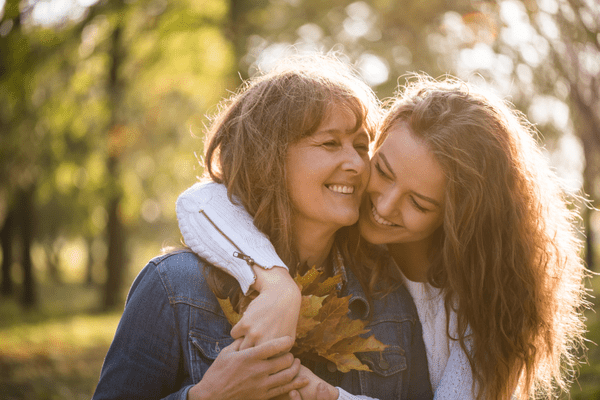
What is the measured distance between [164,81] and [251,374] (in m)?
9.88

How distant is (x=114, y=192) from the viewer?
406 inches

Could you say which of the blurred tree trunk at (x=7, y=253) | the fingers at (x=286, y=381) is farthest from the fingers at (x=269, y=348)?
the blurred tree trunk at (x=7, y=253)

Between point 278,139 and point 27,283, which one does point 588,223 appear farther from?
point 27,283

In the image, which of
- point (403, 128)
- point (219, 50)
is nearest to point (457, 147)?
point (403, 128)

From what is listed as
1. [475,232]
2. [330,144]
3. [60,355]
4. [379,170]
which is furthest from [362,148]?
[60,355]

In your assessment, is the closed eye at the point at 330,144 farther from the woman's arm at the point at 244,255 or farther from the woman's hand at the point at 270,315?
the woman's hand at the point at 270,315

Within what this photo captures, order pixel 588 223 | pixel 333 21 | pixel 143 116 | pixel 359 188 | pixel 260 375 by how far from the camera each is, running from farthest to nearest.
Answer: pixel 588 223 → pixel 143 116 → pixel 333 21 → pixel 359 188 → pixel 260 375

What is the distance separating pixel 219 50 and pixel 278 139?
30.7 ft

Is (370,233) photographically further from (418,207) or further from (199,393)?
(199,393)

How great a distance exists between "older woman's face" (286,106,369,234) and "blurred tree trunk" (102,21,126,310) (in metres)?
7.21

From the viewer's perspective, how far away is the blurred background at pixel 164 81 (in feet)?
15.2

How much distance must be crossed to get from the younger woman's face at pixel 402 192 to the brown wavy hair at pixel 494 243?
6cm

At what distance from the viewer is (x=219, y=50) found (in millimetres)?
11180

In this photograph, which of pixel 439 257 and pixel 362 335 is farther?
pixel 439 257
